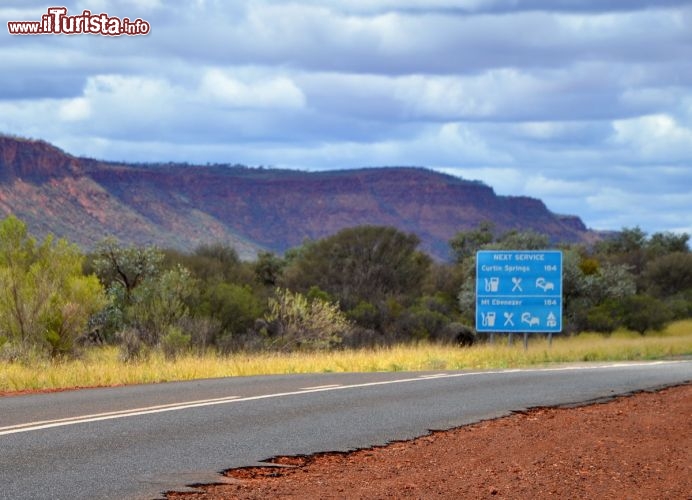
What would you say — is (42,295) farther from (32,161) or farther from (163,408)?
(32,161)

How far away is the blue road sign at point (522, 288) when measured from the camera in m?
33.2

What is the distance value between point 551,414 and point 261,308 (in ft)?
86.9

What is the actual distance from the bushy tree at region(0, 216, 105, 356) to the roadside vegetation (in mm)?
32

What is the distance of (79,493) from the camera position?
369 inches

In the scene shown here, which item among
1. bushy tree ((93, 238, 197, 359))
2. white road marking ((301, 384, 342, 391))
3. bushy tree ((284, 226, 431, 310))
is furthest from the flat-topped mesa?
white road marking ((301, 384, 342, 391))

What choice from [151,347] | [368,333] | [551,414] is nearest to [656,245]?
[368,333]

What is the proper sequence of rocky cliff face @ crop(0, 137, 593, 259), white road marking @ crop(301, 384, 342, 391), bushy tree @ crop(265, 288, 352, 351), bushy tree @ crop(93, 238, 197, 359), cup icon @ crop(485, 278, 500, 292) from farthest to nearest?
rocky cliff face @ crop(0, 137, 593, 259)
bushy tree @ crop(265, 288, 352, 351)
cup icon @ crop(485, 278, 500, 292)
bushy tree @ crop(93, 238, 197, 359)
white road marking @ crop(301, 384, 342, 391)

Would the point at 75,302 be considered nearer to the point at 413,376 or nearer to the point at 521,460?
the point at 413,376

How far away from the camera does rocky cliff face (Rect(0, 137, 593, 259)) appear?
106688 millimetres

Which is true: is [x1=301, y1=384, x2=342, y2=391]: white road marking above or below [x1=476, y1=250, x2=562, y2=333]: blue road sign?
below

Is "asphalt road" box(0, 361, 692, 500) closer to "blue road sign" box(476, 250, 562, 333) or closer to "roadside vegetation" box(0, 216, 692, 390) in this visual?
"roadside vegetation" box(0, 216, 692, 390)

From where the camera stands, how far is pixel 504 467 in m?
10.9

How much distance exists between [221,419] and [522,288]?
67.1 feet

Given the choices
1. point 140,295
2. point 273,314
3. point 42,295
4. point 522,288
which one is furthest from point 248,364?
point 273,314
